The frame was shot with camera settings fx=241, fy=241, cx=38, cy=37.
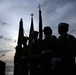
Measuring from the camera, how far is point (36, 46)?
29.1 feet

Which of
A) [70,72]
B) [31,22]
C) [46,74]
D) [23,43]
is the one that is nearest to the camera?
[70,72]

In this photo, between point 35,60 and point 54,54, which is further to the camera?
point 35,60

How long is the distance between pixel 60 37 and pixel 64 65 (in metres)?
0.83

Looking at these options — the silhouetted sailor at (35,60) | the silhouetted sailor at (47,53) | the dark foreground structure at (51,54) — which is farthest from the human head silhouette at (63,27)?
the silhouetted sailor at (35,60)

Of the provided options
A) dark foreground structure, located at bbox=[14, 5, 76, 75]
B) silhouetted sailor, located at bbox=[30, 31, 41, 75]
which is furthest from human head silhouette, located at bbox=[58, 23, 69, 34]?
silhouetted sailor, located at bbox=[30, 31, 41, 75]

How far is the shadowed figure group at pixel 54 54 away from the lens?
688cm

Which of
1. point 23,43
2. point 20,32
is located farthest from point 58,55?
point 20,32

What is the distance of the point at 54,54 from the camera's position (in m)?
7.14

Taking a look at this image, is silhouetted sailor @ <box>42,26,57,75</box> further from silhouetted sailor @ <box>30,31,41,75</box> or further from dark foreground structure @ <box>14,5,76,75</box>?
silhouetted sailor @ <box>30,31,41,75</box>

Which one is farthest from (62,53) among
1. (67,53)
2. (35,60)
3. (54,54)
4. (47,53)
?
(35,60)

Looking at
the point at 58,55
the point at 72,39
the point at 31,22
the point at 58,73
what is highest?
the point at 31,22

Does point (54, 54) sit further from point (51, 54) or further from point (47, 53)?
point (47, 53)

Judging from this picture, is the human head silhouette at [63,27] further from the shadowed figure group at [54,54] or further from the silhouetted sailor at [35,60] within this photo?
the silhouetted sailor at [35,60]

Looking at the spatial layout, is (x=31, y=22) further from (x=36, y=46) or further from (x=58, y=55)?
(x=58, y=55)
